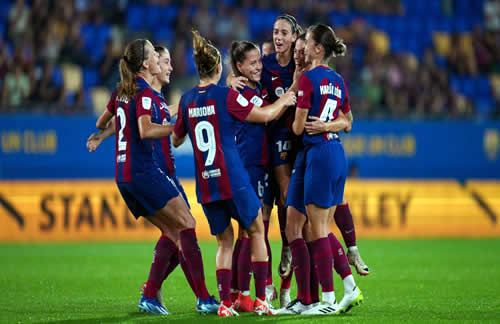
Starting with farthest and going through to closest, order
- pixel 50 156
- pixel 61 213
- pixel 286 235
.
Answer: pixel 50 156, pixel 61 213, pixel 286 235

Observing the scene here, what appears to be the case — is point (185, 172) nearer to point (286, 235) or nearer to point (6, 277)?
point (6, 277)

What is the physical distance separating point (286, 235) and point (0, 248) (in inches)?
317

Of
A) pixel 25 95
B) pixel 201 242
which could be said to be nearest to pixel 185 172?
pixel 201 242

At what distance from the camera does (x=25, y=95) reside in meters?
16.3

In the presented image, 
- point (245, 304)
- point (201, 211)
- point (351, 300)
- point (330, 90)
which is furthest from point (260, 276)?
point (201, 211)

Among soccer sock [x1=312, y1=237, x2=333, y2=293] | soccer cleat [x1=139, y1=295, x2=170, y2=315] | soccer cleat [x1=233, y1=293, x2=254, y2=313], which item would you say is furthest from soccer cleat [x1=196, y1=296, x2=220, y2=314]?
soccer sock [x1=312, y1=237, x2=333, y2=293]

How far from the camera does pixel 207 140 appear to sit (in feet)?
21.7

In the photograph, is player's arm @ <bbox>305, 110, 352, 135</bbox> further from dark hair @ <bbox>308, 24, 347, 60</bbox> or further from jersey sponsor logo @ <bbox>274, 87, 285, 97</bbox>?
jersey sponsor logo @ <bbox>274, 87, 285, 97</bbox>

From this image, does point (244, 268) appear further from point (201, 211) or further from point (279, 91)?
point (201, 211)

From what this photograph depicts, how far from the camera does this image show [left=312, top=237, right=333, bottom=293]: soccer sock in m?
6.75

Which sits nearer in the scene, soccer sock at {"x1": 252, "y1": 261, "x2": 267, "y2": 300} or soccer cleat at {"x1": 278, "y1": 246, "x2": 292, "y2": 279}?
soccer sock at {"x1": 252, "y1": 261, "x2": 267, "y2": 300}

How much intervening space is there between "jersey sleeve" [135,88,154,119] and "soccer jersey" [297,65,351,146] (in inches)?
55.1

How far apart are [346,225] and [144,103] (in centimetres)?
241

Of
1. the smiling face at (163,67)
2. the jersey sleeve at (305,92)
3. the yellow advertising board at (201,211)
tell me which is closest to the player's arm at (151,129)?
the smiling face at (163,67)
